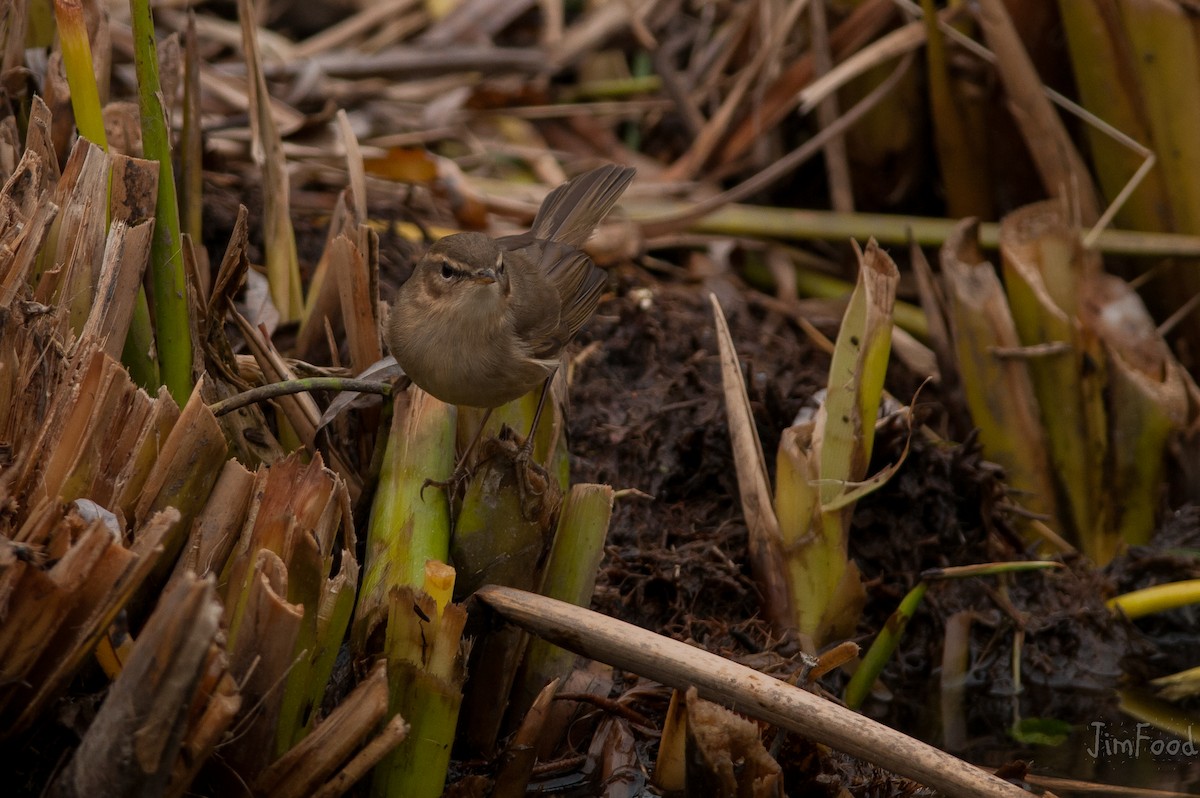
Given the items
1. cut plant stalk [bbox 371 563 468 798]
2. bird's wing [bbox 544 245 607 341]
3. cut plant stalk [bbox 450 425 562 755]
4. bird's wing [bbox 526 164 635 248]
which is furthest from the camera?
bird's wing [bbox 526 164 635 248]

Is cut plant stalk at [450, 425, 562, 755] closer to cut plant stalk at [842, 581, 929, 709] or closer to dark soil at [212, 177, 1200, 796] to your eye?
dark soil at [212, 177, 1200, 796]

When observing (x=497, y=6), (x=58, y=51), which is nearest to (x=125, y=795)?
(x=58, y=51)

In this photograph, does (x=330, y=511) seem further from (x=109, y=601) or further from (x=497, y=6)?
(x=497, y=6)

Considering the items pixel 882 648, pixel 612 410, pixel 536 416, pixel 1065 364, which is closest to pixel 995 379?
pixel 1065 364

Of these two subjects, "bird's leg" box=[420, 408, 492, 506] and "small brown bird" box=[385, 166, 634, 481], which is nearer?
"bird's leg" box=[420, 408, 492, 506]

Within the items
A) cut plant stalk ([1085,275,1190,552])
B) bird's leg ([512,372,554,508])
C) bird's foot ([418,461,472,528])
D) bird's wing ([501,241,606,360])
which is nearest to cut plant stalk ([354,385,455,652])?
bird's foot ([418,461,472,528])

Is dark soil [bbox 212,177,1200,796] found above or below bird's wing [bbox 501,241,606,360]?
below
